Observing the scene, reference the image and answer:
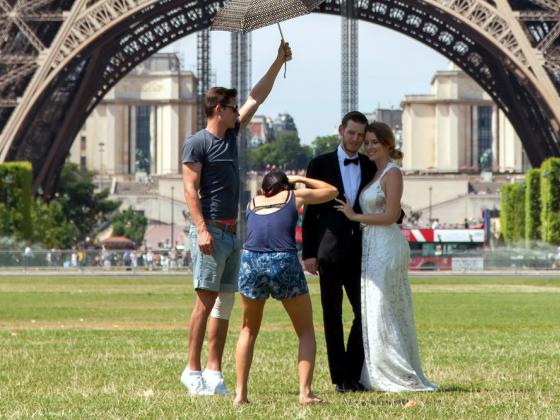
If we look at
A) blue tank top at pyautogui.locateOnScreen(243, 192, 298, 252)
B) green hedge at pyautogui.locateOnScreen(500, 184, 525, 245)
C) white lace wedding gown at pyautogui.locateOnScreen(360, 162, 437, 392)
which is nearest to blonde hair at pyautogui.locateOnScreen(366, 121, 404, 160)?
white lace wedding gown at pyautogui.locateOnScreen(360, 162, 437, 392)

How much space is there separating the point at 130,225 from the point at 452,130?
128 ft

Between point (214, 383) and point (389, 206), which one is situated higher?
point (389, 206)

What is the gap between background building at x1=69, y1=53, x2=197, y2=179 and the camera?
488ft

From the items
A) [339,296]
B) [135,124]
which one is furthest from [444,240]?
[135,124]

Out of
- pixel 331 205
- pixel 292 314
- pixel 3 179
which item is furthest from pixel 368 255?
pixel 3 179

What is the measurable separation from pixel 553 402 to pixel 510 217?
74564 millimetres

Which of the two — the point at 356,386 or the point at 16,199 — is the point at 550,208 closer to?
the point at 16,199

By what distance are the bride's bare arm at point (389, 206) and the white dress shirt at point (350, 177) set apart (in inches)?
12.1

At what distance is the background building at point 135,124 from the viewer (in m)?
149

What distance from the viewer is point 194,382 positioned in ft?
39.1

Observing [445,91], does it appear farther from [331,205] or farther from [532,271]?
[331,205]

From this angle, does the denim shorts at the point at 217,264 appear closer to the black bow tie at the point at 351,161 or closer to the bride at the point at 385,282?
the bride at the point at 385,282

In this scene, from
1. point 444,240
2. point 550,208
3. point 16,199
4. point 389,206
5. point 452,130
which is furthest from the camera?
point 452,130

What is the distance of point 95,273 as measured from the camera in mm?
61906
